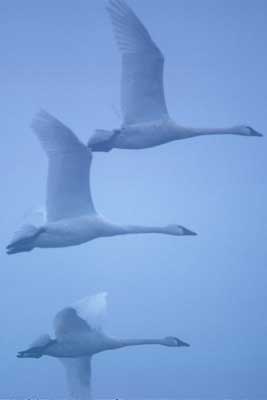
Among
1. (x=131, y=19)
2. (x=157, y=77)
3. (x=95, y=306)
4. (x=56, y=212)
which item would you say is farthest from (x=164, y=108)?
(x=95, y=306)

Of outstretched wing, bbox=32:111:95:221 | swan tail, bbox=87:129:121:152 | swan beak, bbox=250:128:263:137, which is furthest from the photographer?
swan beak, bbox=250:128:263:137

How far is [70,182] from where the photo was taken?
2.79 metres

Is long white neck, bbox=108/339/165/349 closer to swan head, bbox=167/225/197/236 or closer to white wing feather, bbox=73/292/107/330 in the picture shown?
white wing feather, bbox=73/292/107/330

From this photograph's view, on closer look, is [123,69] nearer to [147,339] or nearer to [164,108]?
[164,108]

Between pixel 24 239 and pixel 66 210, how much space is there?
6.8 inches

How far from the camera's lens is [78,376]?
9.71ft

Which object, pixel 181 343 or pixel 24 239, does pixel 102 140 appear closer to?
pixel 24 239

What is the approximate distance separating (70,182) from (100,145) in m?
0.16

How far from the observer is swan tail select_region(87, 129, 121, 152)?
2805mm

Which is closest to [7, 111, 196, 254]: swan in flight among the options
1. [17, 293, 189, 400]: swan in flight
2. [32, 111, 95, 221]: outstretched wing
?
[32, 111, 95, 221]: outstretched wing

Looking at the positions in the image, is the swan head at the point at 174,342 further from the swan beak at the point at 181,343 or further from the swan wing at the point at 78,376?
the swan wing at the point at 78,376

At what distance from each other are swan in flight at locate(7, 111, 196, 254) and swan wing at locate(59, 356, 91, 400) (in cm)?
43

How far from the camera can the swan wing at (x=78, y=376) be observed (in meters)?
2.94

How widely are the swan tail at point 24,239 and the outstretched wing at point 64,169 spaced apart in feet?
0.30
